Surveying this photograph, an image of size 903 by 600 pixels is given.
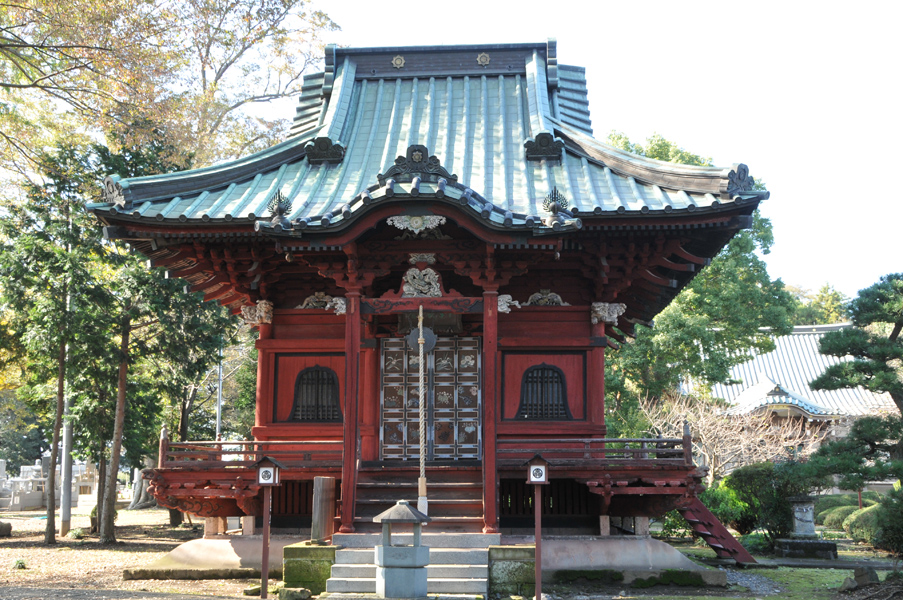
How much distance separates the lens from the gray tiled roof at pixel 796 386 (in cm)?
3341

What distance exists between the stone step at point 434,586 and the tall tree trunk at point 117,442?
13.1 meters

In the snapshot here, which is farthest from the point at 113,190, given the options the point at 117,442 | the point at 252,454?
the point at 117,442

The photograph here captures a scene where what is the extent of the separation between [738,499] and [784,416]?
15.0 metres

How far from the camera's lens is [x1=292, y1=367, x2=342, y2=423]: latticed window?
559 inches

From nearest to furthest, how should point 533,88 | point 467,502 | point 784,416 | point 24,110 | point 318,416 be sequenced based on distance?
point 467,502 → point 318,416 → point 533,88 → point 24,110 → point 784,416

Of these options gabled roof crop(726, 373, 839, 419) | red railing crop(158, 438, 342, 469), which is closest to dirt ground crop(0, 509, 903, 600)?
red railing crop(158, 438, 342, 469)

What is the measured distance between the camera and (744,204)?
11969 mm

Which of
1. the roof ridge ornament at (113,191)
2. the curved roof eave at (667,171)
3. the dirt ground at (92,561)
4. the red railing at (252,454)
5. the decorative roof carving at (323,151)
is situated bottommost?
the dirt ground at (92,561)

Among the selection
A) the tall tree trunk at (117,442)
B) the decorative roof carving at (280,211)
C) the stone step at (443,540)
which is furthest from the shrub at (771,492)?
the tall tree trunk at (117,442)

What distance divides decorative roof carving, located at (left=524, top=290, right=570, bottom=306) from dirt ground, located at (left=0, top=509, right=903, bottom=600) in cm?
470

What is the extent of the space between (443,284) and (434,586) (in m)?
4.99

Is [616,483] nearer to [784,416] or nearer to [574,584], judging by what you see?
[574,584]

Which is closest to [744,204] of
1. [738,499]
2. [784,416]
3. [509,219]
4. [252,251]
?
[509,219]

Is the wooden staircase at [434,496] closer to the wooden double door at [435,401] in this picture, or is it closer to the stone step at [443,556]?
the stone step at [443,556]
